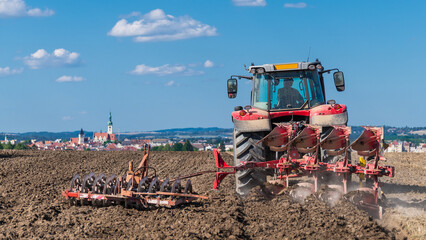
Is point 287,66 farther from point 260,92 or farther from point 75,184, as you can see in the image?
point 75,184

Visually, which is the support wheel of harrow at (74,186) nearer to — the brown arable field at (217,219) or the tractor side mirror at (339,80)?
the brown arable field at (217,219)

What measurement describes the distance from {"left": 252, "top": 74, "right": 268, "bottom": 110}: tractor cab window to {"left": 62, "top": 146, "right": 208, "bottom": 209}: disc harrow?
2163 mm

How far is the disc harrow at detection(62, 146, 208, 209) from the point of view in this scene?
368 inches

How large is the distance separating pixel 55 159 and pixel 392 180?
1167 cm

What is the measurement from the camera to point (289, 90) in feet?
36.8

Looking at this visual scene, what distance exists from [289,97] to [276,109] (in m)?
0.34

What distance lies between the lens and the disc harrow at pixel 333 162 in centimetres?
898

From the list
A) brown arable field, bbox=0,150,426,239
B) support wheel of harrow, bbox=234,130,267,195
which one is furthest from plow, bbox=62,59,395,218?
brown arable field, bbox=0,150,426,239

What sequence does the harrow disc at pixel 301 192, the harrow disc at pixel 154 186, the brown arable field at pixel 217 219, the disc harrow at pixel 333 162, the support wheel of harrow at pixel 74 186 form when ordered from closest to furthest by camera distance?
the brown arable field at pixel 217 219 → the disc harrow at pixel 333 162 → the harrow disc at pixel 154 186 → the harrow disc at pixel 301 192 → the support wheel of harrow at pixel 74 186

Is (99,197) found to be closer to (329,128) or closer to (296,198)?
(296,198)

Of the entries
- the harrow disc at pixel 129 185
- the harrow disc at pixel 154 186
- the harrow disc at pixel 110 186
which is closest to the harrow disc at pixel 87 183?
the harrow disc at pixel 110 186

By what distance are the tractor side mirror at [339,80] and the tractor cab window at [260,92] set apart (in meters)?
1.36

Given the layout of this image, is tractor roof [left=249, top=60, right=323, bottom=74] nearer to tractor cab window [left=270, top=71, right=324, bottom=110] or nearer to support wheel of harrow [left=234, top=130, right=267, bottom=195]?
tractor cab window [left=270, top=71, right=324, bottom=110]

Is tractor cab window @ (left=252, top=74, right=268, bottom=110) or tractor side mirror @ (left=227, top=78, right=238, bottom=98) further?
tractor side mirror @ (left=227, top=78, right=238, bottom=98)
